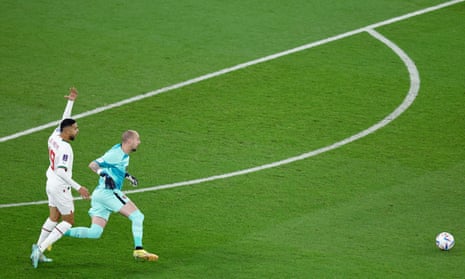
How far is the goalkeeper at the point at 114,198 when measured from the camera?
535 inches

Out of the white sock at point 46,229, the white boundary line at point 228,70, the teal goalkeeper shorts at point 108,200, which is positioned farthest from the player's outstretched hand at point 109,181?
the white boundary line at point 228,70

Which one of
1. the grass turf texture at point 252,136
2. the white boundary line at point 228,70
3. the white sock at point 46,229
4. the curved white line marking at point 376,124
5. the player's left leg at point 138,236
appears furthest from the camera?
the white boundary line at point 228,70

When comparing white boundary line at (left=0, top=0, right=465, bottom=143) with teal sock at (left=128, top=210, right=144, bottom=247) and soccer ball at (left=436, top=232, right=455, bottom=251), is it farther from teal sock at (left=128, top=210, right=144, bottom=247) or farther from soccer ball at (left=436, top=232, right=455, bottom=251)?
soccer ball at (left=436, top=232, right=455, bottom=251)

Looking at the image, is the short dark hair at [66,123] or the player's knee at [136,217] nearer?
the player's knee at [136,217]

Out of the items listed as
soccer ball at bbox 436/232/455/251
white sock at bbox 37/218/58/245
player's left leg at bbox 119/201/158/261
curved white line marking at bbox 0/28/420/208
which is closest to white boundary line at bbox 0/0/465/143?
curved white line marking at bbox 0/28/420/208

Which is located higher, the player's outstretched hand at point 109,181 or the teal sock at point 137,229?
the player's outstretched hand at point 109,181

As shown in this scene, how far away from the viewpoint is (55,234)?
44.8 feet

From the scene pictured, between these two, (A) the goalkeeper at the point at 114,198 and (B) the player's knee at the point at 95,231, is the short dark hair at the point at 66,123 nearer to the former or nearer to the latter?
(A) the goalkeeper at the point at 114,198

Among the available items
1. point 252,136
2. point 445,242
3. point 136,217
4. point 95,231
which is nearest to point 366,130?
point 252,136

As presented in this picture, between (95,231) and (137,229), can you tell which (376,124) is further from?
(95,231)

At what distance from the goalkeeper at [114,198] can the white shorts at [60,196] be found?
0.96 feet

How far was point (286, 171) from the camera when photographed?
1719 centimetres

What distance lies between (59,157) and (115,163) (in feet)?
2.46

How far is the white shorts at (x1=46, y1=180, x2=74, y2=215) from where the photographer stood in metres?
13.7
